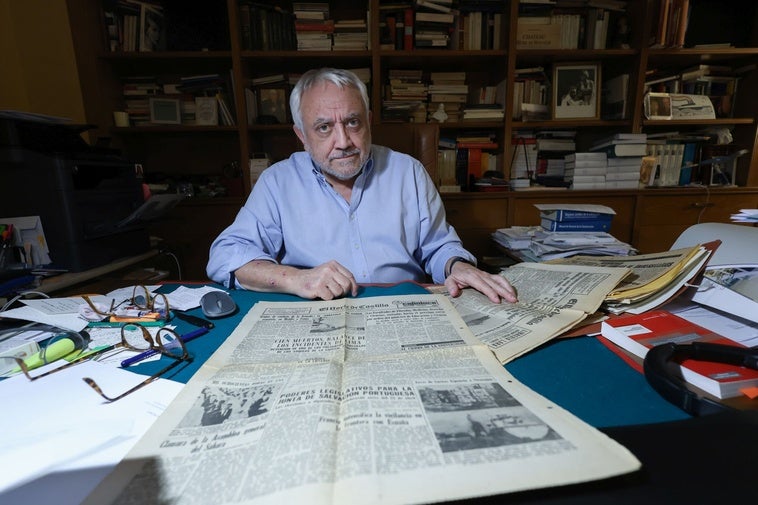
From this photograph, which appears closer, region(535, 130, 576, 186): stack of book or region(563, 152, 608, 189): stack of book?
region(563, 152, 608, 189): stack of book

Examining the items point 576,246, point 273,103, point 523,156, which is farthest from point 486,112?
point 273,103

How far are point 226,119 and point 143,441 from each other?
2246mm

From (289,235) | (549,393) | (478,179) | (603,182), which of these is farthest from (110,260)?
(603,182)

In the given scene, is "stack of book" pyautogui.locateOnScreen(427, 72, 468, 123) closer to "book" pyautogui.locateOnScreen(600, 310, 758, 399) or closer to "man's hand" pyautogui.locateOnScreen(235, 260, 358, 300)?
"man's hand" pyautogui.locateOnScreen(235, 260, 358, 300)

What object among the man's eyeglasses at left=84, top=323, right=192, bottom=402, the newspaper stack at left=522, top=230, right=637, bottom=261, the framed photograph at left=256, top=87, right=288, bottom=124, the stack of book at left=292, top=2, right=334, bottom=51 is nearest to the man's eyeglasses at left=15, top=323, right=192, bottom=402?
the man's eyeglasses at left=84, top=323, right=192, bottom=402

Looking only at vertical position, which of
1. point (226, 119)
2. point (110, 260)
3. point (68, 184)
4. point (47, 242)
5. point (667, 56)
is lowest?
point (110, 260)

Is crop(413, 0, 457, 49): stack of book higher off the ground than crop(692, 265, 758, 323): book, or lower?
higher

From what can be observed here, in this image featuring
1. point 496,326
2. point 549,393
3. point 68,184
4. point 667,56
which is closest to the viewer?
point 549,393

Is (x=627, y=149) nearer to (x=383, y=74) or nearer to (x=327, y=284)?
(x=383, y=74)

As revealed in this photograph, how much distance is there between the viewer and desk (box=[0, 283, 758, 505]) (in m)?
0.27

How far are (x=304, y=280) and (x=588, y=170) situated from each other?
84.0 inches

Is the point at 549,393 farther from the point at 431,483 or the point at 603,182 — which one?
the point at 603,182

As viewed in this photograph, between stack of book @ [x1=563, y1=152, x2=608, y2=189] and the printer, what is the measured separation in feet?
7.93

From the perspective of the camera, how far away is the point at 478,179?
2291 millimetres
